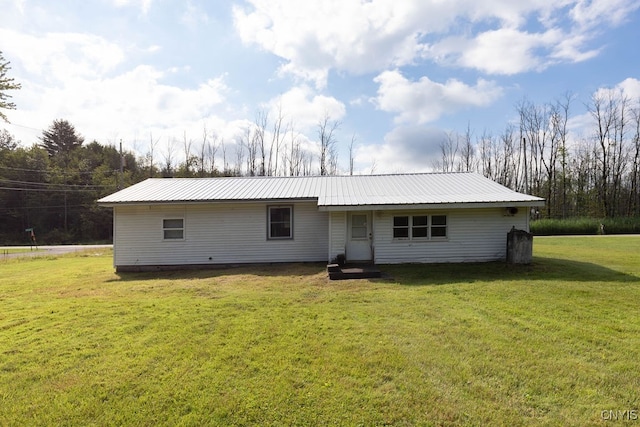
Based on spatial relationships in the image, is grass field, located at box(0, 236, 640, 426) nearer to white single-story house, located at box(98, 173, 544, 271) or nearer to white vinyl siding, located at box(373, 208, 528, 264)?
white vinyl siding, located at box(373, 208, 528, 264)

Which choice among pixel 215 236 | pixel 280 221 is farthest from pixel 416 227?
pixel 215 236

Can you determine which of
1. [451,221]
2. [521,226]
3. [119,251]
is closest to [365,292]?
[451,221]

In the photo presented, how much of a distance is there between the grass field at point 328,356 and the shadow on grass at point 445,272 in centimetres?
88

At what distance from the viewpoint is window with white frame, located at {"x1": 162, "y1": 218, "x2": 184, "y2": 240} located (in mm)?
12648

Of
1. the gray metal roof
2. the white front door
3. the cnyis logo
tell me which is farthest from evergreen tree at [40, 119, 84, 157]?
the cnyis logo

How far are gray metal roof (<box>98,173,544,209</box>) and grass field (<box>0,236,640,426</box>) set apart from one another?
403 centimetres

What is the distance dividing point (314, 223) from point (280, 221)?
53.8 inches

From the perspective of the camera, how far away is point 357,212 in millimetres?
11883

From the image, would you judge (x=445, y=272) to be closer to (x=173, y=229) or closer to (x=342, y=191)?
(x=342, y=191)

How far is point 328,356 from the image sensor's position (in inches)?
169

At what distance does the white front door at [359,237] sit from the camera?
11859mm

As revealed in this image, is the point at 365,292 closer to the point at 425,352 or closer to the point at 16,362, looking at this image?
the point at 425,352

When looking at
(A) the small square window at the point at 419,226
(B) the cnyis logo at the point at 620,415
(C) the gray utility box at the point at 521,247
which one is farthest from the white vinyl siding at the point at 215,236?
(B) the cnyis logo at the point at 620,415

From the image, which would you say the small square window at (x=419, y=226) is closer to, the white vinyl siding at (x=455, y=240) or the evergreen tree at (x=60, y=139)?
the white vinyl siding at (x=455, y=240)
